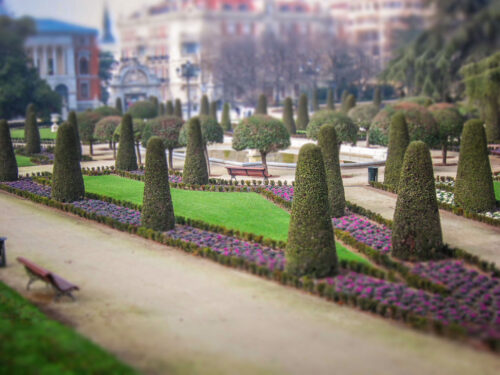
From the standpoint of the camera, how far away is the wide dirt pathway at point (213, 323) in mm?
10977

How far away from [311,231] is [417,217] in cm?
300

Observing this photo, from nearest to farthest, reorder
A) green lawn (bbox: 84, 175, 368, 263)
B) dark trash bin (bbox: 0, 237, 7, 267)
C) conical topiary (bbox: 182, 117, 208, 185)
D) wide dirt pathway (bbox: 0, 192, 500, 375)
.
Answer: wide dirt pathway (bbox: 0, 192, 500, 375) < dark trash bin (bbox: 0, 237, 7, 267) < green lawn (bbox: 84, 175, 368, 263) < conical topiary (bbox: 182, 117, 208, 185)

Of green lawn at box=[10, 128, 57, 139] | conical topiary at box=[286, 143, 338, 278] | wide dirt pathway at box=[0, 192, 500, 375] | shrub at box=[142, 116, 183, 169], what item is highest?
shrub at box=[142, 116, 183, 169]

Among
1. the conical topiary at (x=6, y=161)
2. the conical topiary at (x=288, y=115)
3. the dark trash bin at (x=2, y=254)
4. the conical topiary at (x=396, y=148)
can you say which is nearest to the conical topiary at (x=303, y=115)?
the conical topiary at (x=288, y=115)

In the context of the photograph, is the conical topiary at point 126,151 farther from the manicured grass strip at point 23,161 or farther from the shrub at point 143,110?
the shrub at point 143,110

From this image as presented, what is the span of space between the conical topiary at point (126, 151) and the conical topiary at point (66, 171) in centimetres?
756

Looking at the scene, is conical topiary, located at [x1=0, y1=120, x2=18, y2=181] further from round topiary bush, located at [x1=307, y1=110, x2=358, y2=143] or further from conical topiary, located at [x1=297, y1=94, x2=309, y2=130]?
conical topiary, located at [x1=297, y1=94, x2=309, y2=130]

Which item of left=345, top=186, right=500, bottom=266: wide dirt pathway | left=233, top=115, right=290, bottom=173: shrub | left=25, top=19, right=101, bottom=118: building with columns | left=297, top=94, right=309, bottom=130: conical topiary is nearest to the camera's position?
left=345, top=186, right=500, bottom=266: wide dirt pathway

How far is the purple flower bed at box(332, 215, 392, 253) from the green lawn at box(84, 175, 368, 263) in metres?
0.80

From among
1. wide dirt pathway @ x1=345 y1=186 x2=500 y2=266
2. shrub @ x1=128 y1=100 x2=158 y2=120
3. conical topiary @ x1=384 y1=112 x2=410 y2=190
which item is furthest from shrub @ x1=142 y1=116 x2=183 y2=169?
shrub @ x1=128 y1=100 x2=158 y2=120

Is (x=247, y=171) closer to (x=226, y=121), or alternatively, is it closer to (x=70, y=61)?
(x=226, y=121)

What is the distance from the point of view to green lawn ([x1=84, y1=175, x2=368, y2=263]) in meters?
Result: 20.1

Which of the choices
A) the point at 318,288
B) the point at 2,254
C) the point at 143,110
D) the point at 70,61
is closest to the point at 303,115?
the point at 143,110

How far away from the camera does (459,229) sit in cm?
2030
